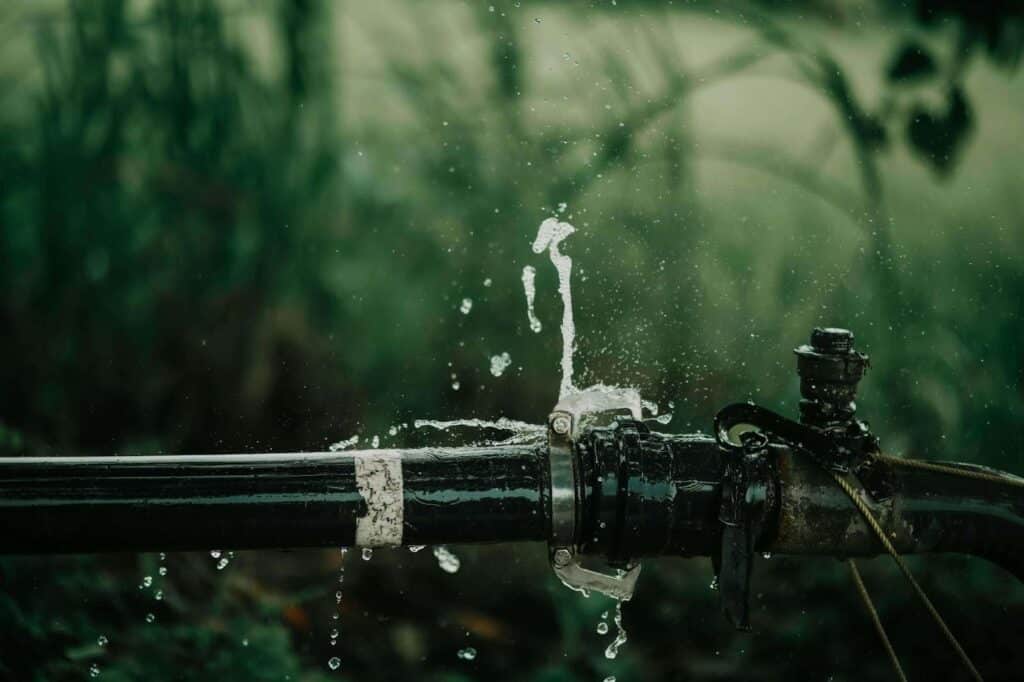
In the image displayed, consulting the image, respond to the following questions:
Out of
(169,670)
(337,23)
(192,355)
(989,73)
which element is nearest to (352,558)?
(169,670)

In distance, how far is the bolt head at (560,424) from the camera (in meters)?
1.69

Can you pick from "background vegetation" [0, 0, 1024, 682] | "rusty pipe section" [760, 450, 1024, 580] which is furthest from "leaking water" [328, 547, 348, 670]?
"rusty pipe section" [760, 450, 1024, 580]

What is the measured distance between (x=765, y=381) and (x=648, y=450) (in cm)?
205

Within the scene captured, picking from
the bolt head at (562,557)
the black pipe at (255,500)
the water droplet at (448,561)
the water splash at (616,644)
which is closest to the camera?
the black pipe at (255,500)

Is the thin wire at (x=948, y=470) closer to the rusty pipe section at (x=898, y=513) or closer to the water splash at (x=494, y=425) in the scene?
the rusty pipe section at (x=898, y=513)

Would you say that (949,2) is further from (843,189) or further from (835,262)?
(835,262)

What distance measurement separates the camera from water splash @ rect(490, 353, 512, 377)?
360cm

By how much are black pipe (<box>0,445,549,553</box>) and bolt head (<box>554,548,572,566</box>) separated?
4cm

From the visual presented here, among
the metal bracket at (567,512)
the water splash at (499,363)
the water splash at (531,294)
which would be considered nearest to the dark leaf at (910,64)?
the water splash at (531,294)

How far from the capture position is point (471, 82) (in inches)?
141

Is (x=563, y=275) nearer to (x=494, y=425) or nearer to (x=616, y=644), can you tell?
(x=494, y=425)

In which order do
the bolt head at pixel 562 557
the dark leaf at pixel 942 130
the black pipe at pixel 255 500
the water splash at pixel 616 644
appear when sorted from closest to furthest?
the black pipe at pixel 255 500 < the bolt head at pixel 562 557 < the water splash at pixel 616 644 < the dark leaf at pixel 942 130

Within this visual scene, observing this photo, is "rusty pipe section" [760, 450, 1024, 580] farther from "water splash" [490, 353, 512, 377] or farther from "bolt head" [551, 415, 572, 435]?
"water splash" [490, 353, 512, 377]

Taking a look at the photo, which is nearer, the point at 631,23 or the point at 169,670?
the point at 169,670
